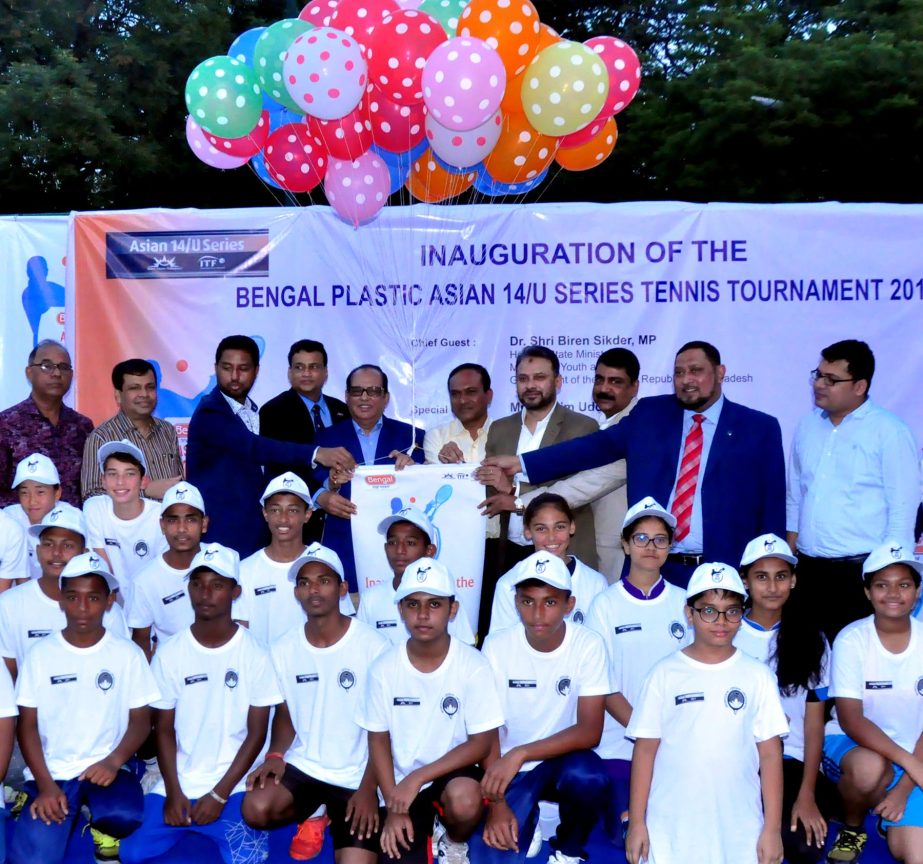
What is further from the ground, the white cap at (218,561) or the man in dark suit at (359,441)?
the man in dark suit at (359,441)

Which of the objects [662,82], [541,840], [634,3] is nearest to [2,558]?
[541,840]

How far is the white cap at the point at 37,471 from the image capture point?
6059 millimetres

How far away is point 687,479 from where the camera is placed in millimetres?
5941

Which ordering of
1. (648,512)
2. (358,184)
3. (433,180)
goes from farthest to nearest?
1. (433,180)
2. (358,184)
3. (648,512)

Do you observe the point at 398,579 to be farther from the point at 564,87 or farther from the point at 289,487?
the point at 564,87

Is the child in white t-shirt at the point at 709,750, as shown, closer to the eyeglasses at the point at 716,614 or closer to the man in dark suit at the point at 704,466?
the eyeglasses at the point at 716,614

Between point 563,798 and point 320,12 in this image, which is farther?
point 320,12

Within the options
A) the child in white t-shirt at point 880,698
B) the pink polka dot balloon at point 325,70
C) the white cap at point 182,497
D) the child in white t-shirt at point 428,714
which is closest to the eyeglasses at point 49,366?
the white cap at point 182,497

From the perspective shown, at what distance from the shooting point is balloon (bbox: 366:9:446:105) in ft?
19.6

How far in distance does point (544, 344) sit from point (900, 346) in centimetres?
232

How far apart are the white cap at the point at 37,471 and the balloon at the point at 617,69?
336 centimetres

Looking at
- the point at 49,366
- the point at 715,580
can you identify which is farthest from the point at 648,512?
the point at 49,366

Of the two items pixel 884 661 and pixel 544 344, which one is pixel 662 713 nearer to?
pixel 884 661

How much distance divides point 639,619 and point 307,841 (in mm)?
1682
